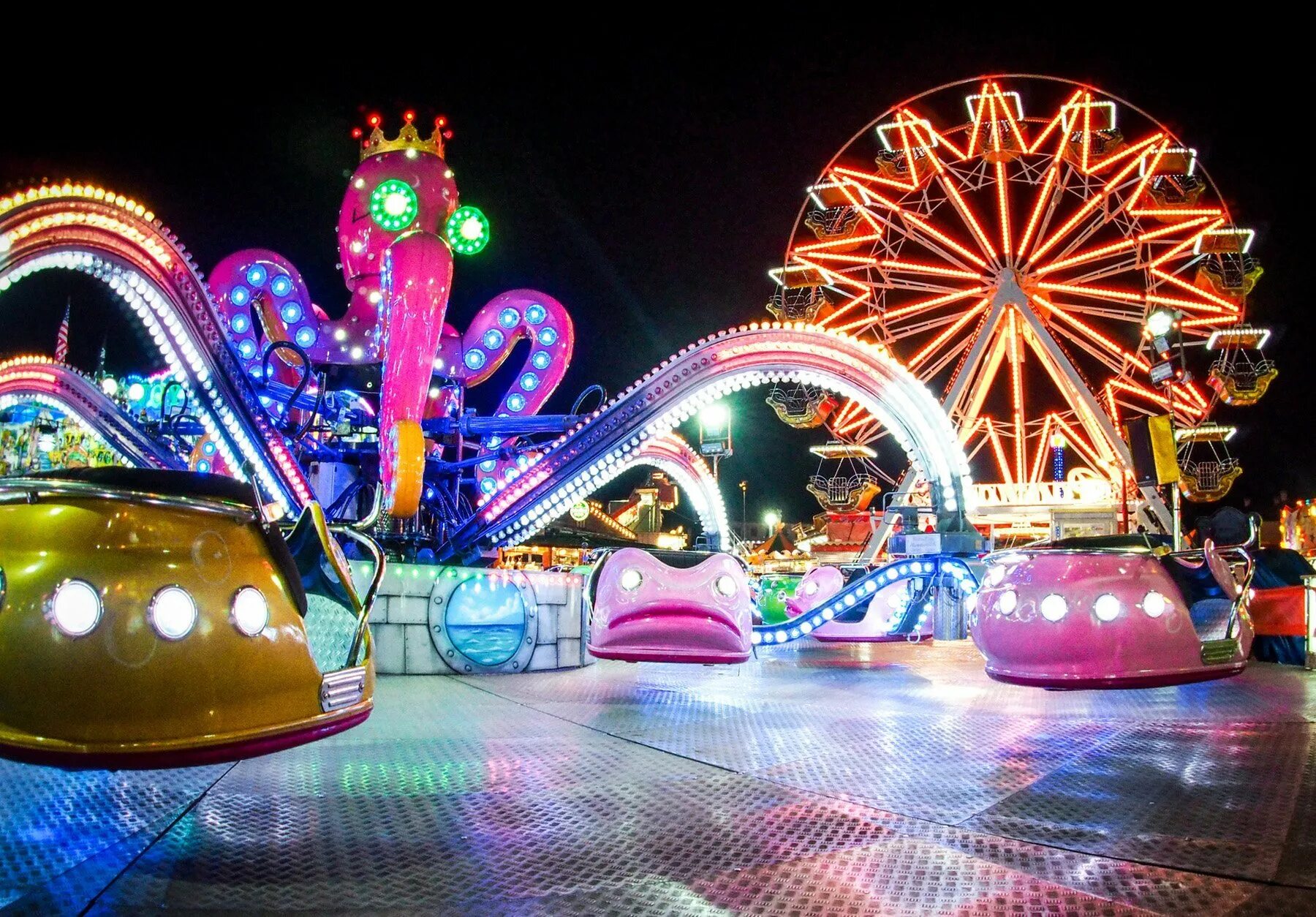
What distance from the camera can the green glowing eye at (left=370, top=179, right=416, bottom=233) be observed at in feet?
40.1

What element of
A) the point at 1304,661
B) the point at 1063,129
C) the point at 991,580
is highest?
the point at 1063,129

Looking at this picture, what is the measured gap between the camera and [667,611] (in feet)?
18.7

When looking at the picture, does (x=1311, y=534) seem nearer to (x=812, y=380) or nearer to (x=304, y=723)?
(x=812, y=380)

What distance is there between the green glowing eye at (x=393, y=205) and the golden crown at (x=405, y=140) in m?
0.55

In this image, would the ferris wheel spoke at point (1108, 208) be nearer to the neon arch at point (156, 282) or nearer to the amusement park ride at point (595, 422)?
the amusement park ride at point (595, 422)

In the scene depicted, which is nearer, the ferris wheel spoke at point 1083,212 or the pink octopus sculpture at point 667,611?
the pink octopus sculpture at point 667,611

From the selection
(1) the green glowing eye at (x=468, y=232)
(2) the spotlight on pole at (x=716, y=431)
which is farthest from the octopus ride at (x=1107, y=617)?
(2) the spotlight on pole at (x=716, y=431)

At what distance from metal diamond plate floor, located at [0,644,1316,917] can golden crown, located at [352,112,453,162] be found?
979cm

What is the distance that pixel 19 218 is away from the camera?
8.03 meters

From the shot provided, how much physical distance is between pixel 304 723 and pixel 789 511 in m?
63.6

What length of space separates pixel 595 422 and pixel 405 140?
485cm

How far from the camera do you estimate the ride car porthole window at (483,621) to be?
7438 mm

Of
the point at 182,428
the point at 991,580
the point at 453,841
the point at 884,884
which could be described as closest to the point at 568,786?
the point at 453,841

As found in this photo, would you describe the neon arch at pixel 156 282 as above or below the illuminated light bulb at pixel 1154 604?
above
